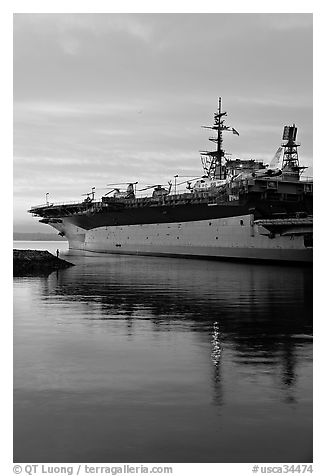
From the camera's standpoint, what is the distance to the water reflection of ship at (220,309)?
9578mm

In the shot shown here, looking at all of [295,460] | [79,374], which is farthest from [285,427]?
[79,374]

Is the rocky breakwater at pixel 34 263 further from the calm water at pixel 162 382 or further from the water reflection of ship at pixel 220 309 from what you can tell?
the calm water at pixel 162 382

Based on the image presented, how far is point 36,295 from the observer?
18844 mm

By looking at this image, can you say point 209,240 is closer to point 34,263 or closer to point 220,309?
point 34,263

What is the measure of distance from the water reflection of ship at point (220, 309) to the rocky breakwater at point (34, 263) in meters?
4.76

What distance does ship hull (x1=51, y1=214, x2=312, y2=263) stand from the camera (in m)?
40.2

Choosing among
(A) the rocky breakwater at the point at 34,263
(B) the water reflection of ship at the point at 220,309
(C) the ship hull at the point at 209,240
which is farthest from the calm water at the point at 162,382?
(C) the ship hull at the point at 209,240

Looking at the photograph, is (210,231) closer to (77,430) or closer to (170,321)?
(170,321)

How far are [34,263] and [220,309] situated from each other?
20499mm

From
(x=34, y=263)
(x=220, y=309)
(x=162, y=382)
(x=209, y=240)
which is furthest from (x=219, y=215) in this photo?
(x=162, y=382)

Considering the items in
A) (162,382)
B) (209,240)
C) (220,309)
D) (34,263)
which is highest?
(209,240)

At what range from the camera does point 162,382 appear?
314 inches

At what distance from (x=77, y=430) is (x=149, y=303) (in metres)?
10.7

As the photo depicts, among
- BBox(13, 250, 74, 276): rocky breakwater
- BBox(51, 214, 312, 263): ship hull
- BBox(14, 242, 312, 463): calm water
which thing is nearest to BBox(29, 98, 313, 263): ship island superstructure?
BBox(51, 214, 312, 263): ship hull
